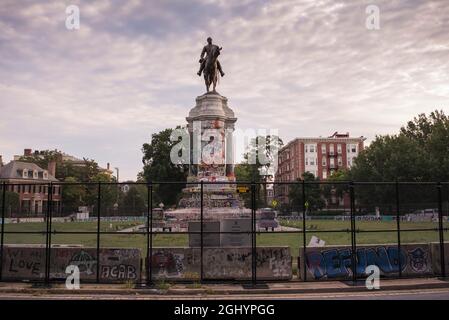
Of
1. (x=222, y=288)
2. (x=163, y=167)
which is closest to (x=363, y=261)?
(x=222, y=288)

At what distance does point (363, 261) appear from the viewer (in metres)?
14.6

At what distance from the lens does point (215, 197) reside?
120 ft

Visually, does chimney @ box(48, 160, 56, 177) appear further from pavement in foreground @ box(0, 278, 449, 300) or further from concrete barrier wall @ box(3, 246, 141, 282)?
pavement in foreground @ box(0, 278, 449, 300)

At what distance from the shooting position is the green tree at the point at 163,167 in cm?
7569

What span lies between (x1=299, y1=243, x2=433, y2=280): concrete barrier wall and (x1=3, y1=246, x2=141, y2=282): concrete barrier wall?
218 inches

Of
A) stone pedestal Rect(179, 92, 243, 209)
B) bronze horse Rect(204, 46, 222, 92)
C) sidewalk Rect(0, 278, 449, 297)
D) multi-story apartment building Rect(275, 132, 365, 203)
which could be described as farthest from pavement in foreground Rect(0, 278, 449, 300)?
multi-story apartment building Rect(275, 132, 365, 203)

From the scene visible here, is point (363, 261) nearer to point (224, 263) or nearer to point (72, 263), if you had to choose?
point (224, 263)

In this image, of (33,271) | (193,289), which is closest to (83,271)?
(33,271)

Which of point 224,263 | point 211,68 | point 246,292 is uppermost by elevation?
point 211,68

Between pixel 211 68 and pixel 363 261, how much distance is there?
2845cm

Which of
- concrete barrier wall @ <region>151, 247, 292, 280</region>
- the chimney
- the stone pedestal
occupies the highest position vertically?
the chimney

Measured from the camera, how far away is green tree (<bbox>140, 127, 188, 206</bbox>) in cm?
7569

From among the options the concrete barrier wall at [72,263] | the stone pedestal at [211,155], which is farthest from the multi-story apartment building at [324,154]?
the concrete barrier wall at [72,263]

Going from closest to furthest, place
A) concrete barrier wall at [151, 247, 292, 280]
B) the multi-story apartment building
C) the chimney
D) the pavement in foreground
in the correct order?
the pavement in foreground < concrete barrier wall at [151, 247, 292, 280] < the chimney < the multi-story apartment building
